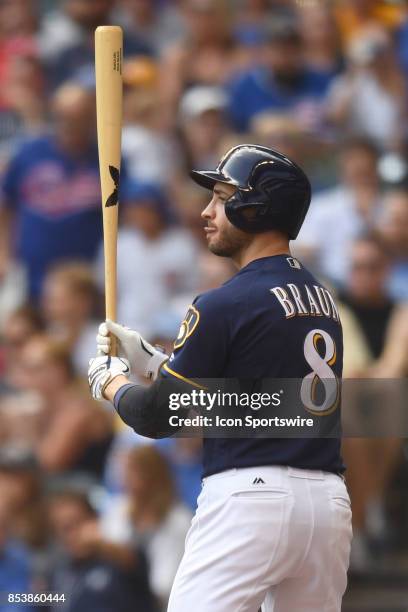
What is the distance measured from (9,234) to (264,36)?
1.85 m

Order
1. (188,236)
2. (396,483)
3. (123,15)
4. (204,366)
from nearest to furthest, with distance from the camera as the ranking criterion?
1. (204,366)
2. (396,483)
3. (188,236)
4. (123,15)

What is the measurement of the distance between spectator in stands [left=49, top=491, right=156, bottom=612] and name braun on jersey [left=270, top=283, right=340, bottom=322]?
2337mm

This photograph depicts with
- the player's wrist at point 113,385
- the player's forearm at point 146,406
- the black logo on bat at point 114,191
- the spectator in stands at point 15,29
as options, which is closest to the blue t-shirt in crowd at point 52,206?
the spectator in stands at point 15,29

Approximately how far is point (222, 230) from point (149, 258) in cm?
296

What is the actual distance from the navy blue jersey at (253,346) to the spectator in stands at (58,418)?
2651mm

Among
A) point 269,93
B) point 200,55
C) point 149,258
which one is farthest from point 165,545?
Result: point 200,55

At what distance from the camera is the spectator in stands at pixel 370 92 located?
254 inches

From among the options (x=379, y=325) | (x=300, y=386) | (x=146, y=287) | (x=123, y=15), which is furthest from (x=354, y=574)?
(x=123, y=15)

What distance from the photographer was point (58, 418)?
6160 millimetres

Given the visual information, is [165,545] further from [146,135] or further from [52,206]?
[146,135]

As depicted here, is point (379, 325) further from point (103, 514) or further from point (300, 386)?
point (300, 386)

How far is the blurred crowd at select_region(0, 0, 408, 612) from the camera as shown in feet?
18.3

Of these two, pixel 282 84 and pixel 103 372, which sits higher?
pixel 282 84

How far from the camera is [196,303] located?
332 cm
